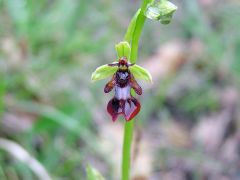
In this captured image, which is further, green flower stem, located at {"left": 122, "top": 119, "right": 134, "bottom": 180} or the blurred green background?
the blurred green background

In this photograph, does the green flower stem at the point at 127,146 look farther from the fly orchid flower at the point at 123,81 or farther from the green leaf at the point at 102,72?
the green leaf at the point at 102,72

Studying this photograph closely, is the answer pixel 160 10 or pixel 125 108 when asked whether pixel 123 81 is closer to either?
pixel 125 108

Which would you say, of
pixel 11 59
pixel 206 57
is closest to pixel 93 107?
pixel 11 59

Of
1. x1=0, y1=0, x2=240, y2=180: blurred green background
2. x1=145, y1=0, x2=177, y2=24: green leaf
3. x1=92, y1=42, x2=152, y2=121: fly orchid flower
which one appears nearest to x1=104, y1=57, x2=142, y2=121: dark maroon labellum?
x1=92, y1=42, x2=152, y2=121: fly orchid flower

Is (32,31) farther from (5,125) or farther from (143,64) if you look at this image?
(143,64)

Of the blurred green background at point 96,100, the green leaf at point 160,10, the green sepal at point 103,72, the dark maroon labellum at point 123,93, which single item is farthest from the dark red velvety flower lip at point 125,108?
the blurred green background at point 96,100

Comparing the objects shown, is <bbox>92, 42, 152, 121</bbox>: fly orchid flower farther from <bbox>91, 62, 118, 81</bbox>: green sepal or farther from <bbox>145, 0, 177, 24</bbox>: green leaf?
<bbox>145, 0, 177, 24</bbox>: green leaf
